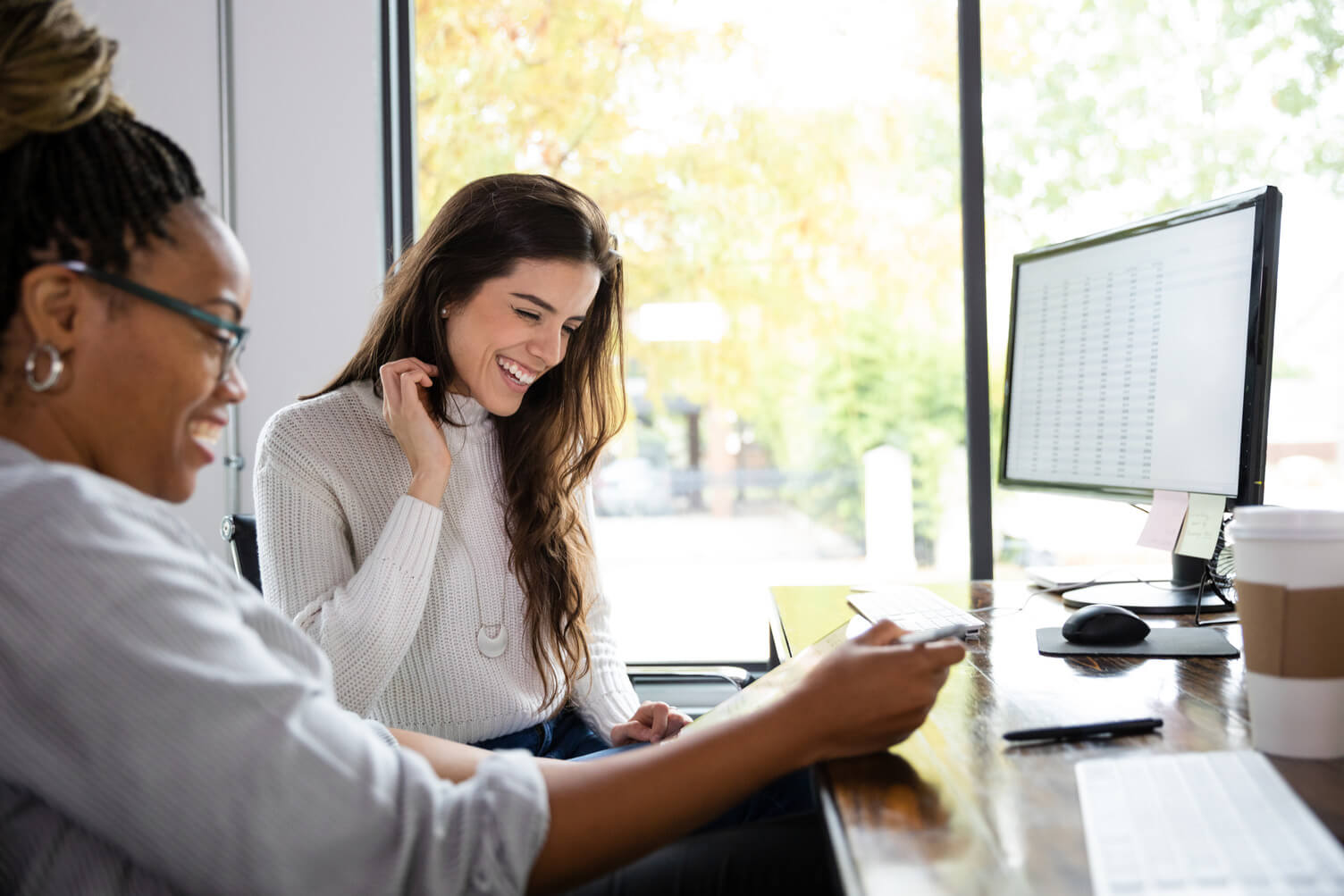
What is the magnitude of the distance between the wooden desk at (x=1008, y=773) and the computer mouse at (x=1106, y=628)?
0.18ft

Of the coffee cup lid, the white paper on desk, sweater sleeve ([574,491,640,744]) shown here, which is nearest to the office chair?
sweater sleeve ([574,491,640,744])

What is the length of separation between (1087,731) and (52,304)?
0.94 meters

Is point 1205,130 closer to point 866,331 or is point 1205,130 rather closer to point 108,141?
point 866,331

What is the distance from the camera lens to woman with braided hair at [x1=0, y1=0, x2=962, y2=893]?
645mm

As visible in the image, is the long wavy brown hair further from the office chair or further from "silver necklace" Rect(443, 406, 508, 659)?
the office chair

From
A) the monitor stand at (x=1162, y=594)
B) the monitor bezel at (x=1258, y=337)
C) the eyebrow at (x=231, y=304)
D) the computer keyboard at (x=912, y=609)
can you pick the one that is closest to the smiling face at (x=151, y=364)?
the eyebrow at (x=231, y=304)

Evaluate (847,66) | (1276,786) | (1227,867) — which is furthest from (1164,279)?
(847,66)

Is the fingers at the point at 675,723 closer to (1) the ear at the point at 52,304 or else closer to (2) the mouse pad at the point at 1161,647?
(2) the mouse pad at the point at 1161,647

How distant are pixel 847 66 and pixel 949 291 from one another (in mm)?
684

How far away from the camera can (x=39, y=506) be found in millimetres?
671

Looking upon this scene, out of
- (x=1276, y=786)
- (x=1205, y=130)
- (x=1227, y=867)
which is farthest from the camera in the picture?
(x=1205, y=130)

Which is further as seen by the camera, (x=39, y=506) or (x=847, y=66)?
(x=847, y=66)

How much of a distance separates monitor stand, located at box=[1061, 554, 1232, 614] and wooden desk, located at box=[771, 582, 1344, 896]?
0.23 metres

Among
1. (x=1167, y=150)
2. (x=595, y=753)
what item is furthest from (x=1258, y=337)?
(x=1167, y=150)
